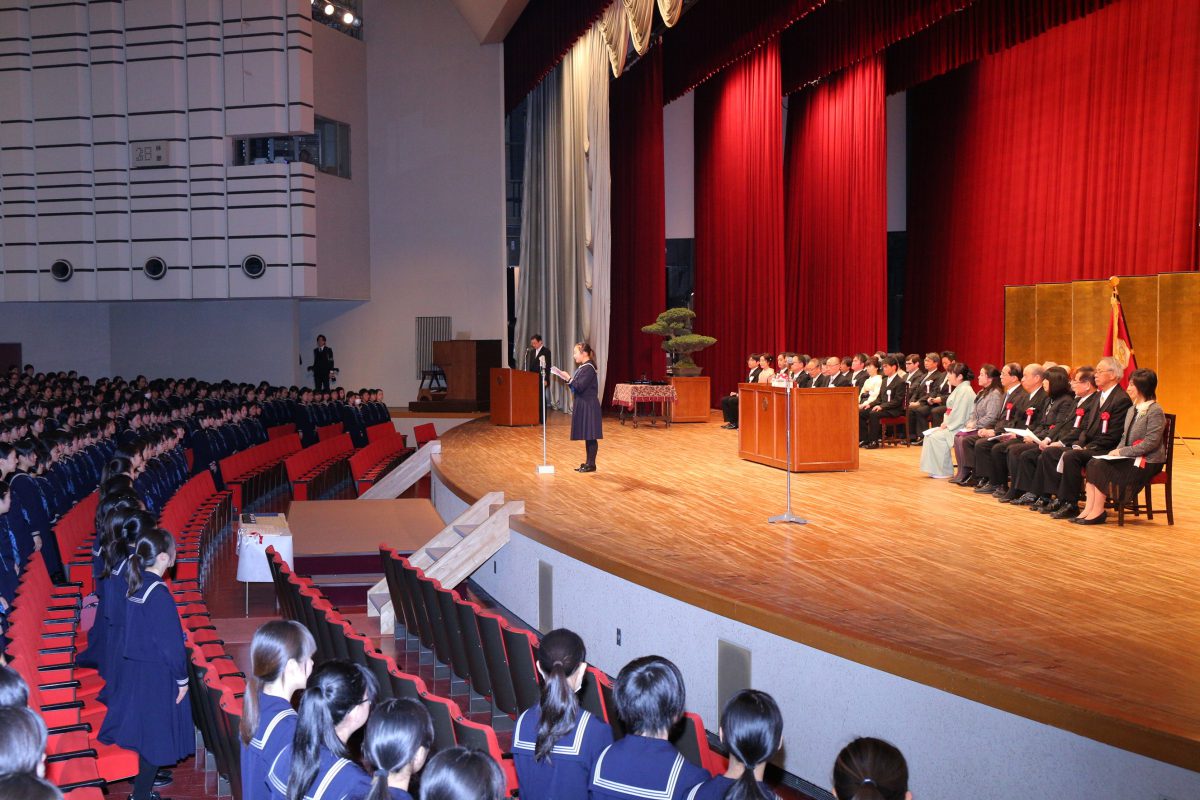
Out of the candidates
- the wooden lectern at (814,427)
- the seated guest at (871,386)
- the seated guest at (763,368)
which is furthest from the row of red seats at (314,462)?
the seated guest at (871,386)

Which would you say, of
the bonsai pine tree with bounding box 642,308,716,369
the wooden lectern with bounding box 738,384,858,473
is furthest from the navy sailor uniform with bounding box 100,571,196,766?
the bonsai pine tree with bounding box 642,308,716,369

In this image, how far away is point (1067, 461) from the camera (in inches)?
288

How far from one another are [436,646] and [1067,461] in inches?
163

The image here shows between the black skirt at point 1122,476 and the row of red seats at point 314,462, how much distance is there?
6592mm

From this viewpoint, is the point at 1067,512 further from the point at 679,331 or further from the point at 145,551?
the point at 679,331

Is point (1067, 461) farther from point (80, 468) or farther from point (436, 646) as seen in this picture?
point (80, 468)

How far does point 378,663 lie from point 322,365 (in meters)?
14.9

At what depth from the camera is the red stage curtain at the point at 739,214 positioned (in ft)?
49.0

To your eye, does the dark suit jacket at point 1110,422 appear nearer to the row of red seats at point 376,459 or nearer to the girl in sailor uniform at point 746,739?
the girl in sailor uniform at point 746,739

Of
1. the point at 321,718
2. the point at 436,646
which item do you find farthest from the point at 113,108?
the point at 321,718

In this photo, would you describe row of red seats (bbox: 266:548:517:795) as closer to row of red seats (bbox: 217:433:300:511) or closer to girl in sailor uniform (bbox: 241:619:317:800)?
girl in sailor uniform (bbox: 241:619:317:800)

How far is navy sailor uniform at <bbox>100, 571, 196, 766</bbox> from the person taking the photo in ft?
14.1

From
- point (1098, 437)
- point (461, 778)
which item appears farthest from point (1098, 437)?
point (461, 778)

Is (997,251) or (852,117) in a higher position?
(852,117)
